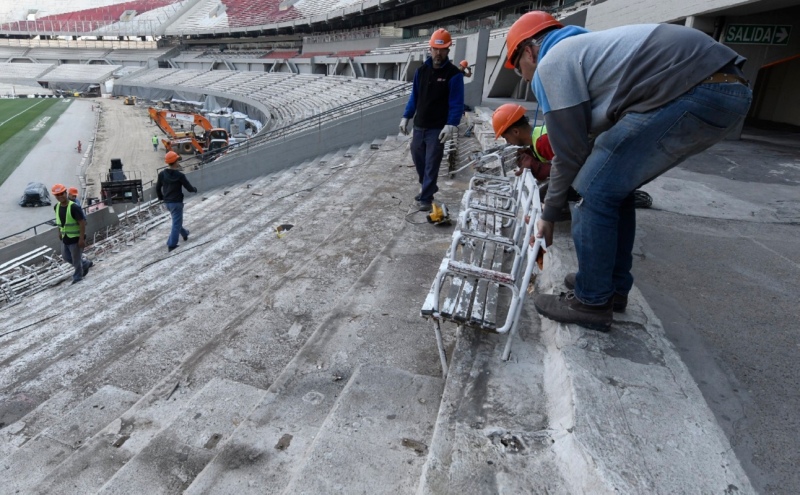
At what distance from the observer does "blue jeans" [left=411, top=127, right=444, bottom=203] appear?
541 centimetres

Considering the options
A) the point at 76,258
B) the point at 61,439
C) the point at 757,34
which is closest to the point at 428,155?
the point at 61,439

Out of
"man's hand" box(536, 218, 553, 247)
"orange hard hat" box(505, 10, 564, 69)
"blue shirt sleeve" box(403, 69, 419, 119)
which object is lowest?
"man's hand" box(536, 218, 553, 247)

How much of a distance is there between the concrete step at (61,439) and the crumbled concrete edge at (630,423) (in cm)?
265

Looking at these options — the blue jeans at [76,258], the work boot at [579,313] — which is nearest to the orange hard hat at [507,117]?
the work boot at [579,313]

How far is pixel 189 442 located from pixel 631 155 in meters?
2.57

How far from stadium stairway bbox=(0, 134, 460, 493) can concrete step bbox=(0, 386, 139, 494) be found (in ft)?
0.03

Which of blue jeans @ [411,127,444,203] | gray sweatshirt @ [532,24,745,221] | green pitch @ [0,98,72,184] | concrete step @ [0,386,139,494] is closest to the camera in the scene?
gray sweatshirt @ [532,24,745,221]

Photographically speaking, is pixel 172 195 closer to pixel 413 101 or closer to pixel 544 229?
pixel 413 101

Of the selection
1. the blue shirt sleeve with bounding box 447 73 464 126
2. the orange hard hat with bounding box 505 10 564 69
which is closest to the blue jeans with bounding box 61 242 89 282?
the blue shirt sleeve with bounding box 447 73 464 126

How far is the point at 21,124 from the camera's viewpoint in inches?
1423

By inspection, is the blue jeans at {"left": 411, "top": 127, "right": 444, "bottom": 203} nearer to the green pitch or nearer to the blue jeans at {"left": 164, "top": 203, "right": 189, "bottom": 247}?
the blue jeans at {"left": 164, "top": 203, "right": 189, "bottom": 247}

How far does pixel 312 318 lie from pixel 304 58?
45.5 meters

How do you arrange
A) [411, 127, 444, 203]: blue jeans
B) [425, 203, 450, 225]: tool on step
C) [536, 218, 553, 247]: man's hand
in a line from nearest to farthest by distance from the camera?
1. [536, 218, 553, 247]: man's hand
2. [425, 203, 450, 225]: tool on step
3. [411, 127, 444, 203]: blue jeans

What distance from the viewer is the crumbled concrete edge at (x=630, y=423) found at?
4.64 feet
